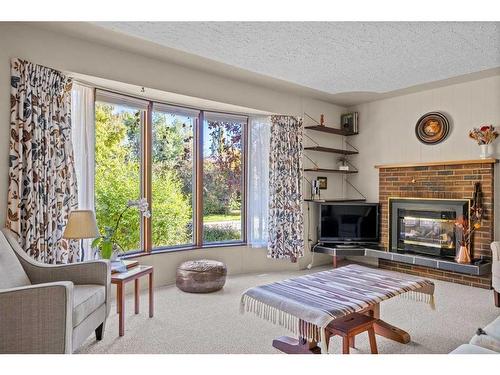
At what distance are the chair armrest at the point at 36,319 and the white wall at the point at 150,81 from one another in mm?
1105

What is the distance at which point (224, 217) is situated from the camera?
15.9ft

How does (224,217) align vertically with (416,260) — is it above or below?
above

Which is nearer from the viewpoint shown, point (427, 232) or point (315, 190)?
point (427, 232)

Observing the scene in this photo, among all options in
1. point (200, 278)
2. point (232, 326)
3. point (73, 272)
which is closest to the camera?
point (73, 272)

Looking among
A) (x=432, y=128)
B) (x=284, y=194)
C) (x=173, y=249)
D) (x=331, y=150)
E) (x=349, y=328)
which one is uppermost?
(x=432, y=128)

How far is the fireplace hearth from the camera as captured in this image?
4.42m

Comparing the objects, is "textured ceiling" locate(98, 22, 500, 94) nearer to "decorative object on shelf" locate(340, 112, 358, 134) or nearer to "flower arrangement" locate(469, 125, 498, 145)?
"flower arrangement" locate(469, 125, 498, 145)

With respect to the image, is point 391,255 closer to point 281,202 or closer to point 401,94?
point 281,202

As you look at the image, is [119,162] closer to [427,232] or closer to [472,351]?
[472,351]

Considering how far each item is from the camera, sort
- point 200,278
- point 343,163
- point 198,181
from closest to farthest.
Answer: point 200,278, point 198,181, point 343,163

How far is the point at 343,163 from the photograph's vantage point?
5.57m

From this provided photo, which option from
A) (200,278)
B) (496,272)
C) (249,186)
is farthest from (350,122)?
(200,278)

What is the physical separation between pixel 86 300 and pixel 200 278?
5.26 feet
